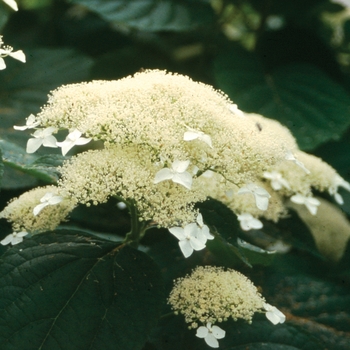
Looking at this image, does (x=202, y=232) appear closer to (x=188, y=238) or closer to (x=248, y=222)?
(x=188, y=238)

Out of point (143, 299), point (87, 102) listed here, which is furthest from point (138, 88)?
point (143, 299)

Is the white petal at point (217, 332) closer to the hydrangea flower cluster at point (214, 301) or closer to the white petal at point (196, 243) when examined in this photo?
the hydrangea flower cluster at point (214, 301)

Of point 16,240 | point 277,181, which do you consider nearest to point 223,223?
point 277,181

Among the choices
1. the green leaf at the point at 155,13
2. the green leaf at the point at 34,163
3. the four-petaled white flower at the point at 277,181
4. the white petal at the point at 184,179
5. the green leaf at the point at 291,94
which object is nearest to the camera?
the white petal at the point at 184,179

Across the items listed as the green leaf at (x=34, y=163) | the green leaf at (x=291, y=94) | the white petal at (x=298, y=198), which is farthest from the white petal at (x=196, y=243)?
the green leaf at (x=291, y=94)

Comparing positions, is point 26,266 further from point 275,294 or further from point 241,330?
point 275,294
